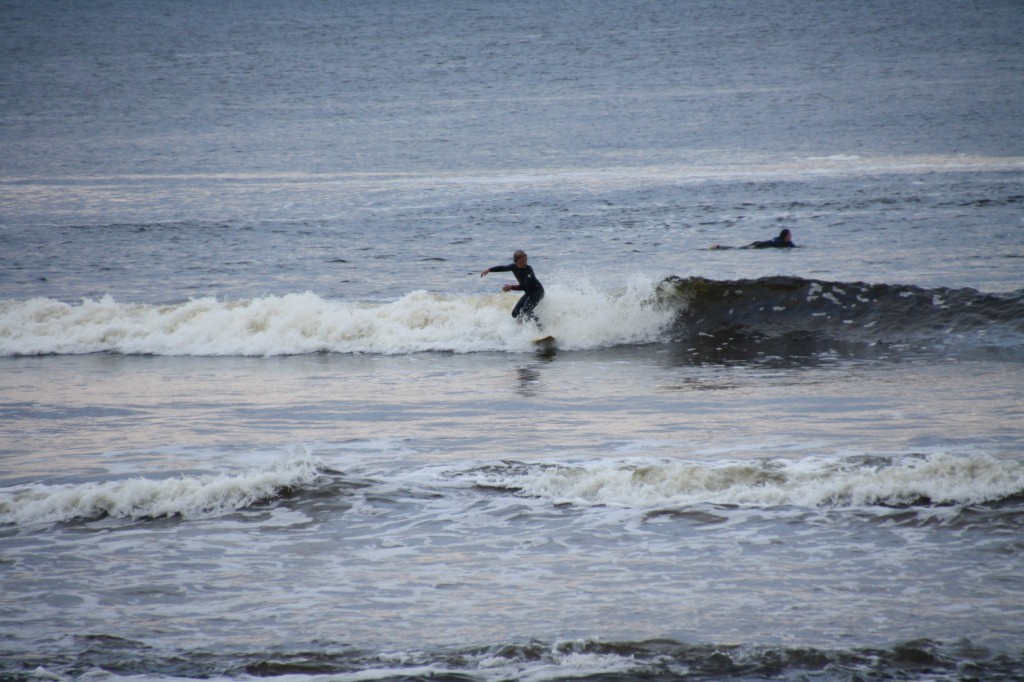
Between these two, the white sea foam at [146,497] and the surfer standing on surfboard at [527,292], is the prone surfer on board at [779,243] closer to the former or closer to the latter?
the surfer standing on surfboard at [527,292]

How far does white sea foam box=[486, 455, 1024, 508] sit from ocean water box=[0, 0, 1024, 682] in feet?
0.12

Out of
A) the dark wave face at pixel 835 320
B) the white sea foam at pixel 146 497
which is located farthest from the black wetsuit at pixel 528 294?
the white sea foam at pixel 146 497

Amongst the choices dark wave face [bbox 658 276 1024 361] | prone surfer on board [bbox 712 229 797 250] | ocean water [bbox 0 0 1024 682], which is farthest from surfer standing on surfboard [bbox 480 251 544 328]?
prone surfer on board [bbox 712 229 797 250]

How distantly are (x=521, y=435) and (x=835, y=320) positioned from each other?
27.5 ft

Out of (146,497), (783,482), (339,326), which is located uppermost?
(339,326)

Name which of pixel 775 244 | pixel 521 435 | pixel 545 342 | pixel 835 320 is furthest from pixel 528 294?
pixel 775 244

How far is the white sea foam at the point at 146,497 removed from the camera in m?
8.83

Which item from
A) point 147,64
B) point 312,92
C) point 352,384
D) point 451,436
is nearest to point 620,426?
point 451,436

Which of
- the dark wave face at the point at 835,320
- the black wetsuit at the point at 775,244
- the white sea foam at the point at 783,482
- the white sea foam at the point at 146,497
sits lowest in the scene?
the white sea foam at the point at 146,497

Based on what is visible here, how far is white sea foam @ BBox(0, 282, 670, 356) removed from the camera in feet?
58.3

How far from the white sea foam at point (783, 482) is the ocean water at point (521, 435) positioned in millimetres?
36

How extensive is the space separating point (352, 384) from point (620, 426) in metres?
4.86

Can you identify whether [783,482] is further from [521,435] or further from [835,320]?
[835,320]

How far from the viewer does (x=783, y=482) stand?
29.0 ft
